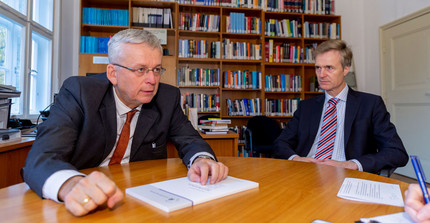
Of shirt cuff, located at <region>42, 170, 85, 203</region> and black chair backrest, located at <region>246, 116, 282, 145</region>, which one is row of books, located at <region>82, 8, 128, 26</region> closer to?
black chair backrest, located at <region>246, 116, 282, 145</region>

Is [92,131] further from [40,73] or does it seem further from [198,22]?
[198,22]

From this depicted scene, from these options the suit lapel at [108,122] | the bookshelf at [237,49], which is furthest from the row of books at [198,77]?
the suit lapel at [108,122]

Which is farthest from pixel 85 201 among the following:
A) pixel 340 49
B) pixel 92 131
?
pixel 340 49

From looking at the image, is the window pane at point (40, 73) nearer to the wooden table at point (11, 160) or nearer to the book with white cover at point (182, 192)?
the wooden table at point (11, 160)

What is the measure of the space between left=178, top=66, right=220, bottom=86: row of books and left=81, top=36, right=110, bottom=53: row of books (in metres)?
1.18

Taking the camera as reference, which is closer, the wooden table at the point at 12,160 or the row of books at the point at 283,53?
the wooden table at the point at 12,160

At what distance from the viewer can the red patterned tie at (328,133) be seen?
169 centimetres

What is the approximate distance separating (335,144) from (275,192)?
3.49 ft

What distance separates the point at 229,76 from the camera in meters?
4.45

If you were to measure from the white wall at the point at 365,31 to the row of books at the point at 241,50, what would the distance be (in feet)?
5.93

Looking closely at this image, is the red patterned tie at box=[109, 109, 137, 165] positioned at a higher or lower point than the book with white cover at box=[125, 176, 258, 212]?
higher

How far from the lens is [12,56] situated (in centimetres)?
286

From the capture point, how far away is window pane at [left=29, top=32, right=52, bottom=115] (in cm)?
335

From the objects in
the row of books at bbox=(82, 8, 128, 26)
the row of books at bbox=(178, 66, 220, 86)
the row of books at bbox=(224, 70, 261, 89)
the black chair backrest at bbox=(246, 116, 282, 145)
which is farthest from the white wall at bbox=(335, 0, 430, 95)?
the row of books at bbox=(82, 8, 128, 26)
